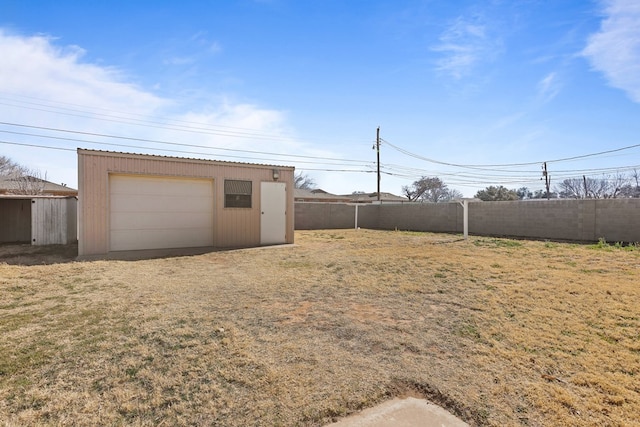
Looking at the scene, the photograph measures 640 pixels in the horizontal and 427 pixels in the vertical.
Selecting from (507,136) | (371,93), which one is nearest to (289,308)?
(371,93)

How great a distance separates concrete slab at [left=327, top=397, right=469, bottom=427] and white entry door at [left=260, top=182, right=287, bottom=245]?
322 inches

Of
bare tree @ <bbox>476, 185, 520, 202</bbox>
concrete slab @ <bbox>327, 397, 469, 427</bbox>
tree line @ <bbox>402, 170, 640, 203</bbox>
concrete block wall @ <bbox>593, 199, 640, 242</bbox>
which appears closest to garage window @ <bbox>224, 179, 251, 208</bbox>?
concrete slab @ <bbox>327, 397, 469, 427</bbox>

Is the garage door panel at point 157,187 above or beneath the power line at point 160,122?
beneath

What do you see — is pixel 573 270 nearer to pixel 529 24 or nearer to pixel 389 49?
pixel 529 24

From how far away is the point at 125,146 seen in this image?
20.6 meters

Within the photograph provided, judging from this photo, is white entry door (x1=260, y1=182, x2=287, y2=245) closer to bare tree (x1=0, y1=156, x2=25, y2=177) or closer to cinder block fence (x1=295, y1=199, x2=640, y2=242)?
cinder block fence (x1=295, y1=199, x2=640, y2=242)

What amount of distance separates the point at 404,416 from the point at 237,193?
27.0ft

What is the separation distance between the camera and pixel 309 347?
2779mm

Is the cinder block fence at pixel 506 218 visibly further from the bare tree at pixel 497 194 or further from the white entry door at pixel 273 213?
the bare tree at pixel 497 194

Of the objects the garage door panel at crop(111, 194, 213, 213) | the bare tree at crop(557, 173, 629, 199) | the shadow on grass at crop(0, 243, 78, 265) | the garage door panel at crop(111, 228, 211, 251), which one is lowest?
the shadow on grass at crop(0, 243, 78, 265)

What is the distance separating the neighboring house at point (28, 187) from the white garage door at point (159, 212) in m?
14.1

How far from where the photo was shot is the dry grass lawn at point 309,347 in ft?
6.32

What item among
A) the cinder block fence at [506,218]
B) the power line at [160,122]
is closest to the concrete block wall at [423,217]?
the cinder block fence at [506,218]

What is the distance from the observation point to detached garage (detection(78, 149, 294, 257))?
760 centimetres
